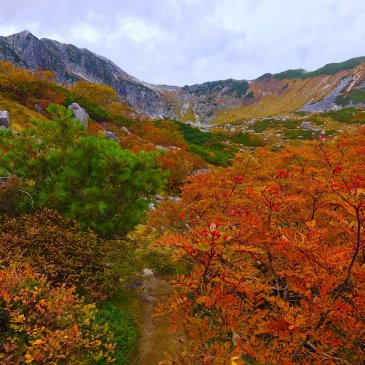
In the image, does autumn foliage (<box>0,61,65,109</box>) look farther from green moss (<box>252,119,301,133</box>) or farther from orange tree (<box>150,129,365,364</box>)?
green moss (<box>252,119,301,133</box>)

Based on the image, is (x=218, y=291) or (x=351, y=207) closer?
(x=351, y=207)

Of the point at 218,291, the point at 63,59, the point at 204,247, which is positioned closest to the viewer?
the point at 204,247

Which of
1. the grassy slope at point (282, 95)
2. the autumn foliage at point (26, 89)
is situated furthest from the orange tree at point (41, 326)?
the grassy slope at point (282, 95)

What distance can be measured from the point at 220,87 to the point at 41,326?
680 ft

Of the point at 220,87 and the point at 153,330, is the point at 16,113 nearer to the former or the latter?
the point at 153,330

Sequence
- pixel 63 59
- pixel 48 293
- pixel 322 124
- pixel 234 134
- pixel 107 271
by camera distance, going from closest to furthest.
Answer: pixel 48 293 < pixel 107 271 < pixel 234 134 < pixel 322 124 < pixel 63 59

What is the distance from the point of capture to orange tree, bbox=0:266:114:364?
383cm

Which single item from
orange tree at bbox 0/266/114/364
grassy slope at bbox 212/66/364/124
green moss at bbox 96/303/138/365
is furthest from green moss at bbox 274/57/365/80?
orange tree at bbox 0/266/114/364

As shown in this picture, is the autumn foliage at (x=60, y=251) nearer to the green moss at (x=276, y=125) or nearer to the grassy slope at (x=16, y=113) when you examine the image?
the grassy slope at (x=16, y=113)

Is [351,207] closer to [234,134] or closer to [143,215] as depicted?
[143,215]

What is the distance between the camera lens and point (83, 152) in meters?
7.32

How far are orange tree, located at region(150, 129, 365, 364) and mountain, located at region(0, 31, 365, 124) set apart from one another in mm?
123357

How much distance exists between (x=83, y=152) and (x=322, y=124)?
288 ft

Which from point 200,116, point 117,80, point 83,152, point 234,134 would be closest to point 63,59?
point 117,80
